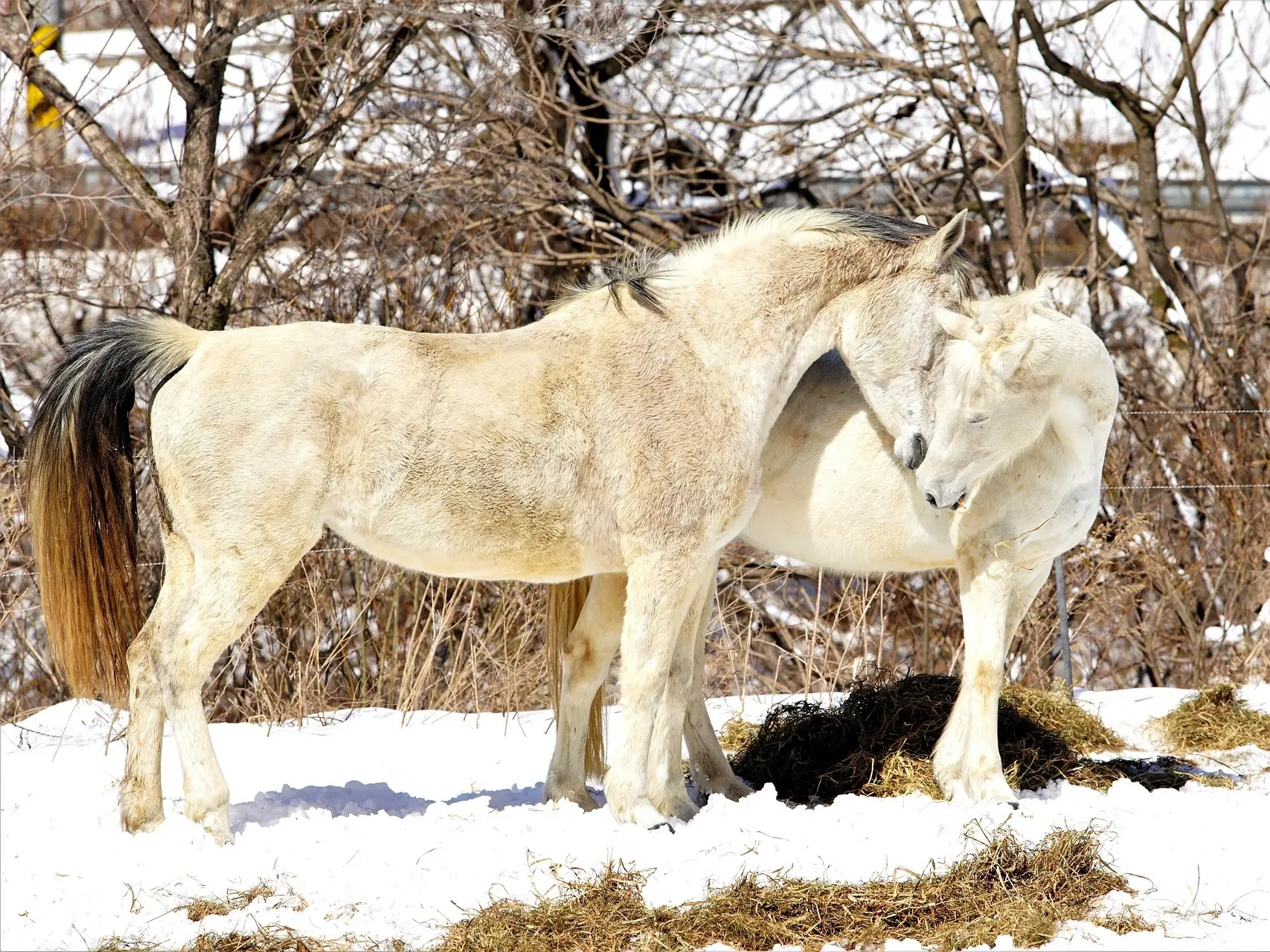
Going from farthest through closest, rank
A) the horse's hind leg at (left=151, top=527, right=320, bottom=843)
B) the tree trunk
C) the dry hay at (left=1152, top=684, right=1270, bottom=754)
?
the tree trunk → the dry hay at (left=1152, top=684, right=1270, bottom=754) → the horse's hind leg at (left=151, top=527, right=320, bottom=843)

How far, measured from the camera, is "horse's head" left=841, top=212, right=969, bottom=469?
4918 mm

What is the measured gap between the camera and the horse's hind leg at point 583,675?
5.24 m

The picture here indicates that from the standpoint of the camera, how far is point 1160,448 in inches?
363

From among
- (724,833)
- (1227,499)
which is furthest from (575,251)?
(724,833)

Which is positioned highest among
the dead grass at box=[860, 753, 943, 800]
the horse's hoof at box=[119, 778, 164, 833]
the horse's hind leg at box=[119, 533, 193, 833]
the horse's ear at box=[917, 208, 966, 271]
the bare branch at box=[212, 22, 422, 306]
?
the bare branch at box=[212, 22, 422, 306]

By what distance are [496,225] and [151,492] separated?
3.69m

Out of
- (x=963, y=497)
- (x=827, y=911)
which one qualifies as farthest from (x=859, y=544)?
(x=827, y=911)

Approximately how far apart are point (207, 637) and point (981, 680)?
9.42 feet

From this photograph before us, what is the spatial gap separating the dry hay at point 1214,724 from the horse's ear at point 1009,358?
250 cm

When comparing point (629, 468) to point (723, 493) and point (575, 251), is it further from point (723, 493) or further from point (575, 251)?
point (575, 251)

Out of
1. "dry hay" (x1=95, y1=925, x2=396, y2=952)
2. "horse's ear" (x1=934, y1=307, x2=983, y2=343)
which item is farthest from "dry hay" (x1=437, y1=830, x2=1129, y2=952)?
"horse's ear" (x1=934, y1=307, x2=983, y2=343)

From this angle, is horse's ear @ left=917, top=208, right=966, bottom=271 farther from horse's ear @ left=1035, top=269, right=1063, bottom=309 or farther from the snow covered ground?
the snow covered ground

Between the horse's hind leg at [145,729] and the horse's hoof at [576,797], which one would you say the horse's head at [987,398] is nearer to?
the horse's hoof at [576,797]

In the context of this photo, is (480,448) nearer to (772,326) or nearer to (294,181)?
(772,326)
